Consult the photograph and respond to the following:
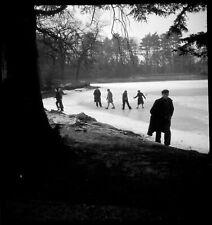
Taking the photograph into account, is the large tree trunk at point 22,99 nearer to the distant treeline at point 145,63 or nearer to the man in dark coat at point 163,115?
the man in dark coat at point 163,115

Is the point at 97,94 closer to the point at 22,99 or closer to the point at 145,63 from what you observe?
the point at 22,99

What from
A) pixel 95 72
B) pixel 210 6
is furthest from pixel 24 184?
pixel 95 72

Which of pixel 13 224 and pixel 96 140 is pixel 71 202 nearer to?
pixel 13 224

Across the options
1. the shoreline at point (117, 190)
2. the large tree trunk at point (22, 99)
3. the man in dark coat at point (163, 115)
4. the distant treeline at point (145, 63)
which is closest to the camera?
the shoreline at point (117, 190)

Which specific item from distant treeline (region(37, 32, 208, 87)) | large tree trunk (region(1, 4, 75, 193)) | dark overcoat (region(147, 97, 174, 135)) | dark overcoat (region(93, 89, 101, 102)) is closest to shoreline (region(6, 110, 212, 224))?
large tree trunk (region(1, 4, 75, 193))

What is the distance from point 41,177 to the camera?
4414mm

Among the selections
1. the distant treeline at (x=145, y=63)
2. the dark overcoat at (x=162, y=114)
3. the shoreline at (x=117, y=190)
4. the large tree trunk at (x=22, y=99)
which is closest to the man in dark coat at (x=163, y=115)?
the dark overcoat at (x=162, y=114)

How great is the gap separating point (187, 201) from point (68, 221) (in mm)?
1568

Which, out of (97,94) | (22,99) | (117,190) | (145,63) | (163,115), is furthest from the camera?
(145,63)

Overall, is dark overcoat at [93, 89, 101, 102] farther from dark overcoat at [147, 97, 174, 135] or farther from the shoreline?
the shoreline

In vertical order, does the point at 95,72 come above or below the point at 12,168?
above

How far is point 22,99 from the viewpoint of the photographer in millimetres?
4961

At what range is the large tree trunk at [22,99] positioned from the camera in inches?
182

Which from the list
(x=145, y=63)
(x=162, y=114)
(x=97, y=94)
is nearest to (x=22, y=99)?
(x=162, y=114)
